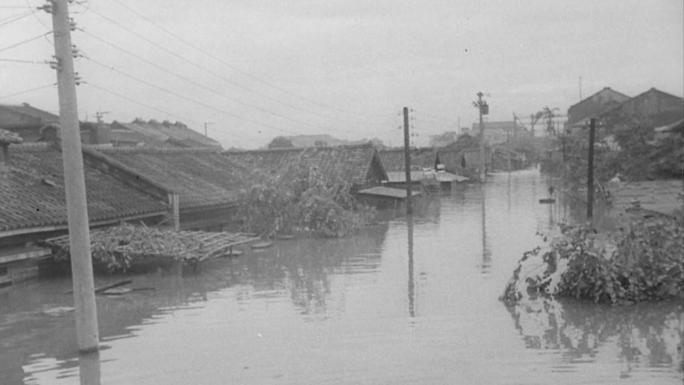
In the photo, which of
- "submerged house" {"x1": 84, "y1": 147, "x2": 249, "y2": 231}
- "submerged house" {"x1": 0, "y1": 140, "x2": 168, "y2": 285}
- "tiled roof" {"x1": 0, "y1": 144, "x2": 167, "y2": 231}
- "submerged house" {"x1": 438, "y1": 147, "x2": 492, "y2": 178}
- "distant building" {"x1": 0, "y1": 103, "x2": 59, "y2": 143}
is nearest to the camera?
"submerged house" {"x1": 0, "y1": 140, "x2": 168, "y2": 285}

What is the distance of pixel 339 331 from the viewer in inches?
421

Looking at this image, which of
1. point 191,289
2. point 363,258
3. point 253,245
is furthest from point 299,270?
point 253,245

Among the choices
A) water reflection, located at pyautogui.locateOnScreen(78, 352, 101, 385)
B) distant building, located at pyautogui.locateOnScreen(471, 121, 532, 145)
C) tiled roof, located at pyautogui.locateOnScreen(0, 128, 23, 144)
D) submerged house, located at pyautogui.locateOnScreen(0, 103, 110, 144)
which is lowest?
water reflection, located at pyautogui.locateOnScreen(78, 352, 101, 385)

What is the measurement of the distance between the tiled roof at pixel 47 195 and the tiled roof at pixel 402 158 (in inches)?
1212

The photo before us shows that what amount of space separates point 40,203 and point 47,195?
0.81 m

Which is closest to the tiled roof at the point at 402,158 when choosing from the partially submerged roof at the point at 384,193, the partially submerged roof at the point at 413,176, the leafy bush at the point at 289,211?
the partially submerged roof at the point at 413,176

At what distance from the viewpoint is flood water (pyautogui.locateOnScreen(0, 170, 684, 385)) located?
8.49 metres

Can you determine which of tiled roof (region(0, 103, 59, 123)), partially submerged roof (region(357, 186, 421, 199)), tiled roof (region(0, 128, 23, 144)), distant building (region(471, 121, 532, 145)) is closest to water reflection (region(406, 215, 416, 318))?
partially submerged roof (region(357, 186, 421, 199))

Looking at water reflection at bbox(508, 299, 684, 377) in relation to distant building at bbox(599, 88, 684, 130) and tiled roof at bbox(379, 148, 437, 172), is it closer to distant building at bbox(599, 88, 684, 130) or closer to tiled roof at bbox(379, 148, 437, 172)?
distant building at bbox(599, 88, 684, 130)

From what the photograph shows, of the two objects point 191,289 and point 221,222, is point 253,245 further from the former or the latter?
point 191,289

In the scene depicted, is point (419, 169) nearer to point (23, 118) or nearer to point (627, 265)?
point (23, 118)

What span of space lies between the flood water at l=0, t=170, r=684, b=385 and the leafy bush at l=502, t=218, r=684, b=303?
363mm

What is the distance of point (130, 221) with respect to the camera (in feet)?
63.0

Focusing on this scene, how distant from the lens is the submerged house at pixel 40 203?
14914 millimetres
